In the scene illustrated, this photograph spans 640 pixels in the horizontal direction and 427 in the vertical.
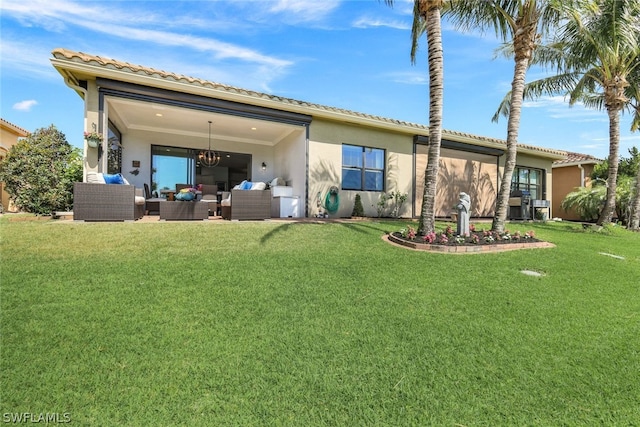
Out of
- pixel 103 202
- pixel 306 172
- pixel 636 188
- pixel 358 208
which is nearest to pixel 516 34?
pixel 358 208

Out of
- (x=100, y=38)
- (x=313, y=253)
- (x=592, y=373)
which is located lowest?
(x=592, y=373)

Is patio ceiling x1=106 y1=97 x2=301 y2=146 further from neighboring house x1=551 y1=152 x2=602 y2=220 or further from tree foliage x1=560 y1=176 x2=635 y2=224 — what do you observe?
neighboring house x1=551 y1=152 x2=602 y2=220

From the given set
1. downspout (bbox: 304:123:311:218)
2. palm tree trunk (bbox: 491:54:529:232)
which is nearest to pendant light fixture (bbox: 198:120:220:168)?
downspout (bbox: 304:123:311:218)

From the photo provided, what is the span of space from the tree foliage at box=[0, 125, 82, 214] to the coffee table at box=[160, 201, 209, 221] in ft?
8.81

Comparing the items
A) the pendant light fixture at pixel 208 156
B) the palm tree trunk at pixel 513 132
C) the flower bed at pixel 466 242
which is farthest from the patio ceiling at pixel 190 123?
the palm tree trunk at pixel 513 132

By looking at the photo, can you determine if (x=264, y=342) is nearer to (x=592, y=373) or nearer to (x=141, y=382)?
(x=141, y=382)

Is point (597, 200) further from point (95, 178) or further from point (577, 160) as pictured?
point (95, 178)

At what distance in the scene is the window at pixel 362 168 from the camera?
10695 mm

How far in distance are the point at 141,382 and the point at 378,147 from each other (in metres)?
10.5

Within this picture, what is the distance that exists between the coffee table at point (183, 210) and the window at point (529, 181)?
48.1ft

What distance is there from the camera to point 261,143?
12672 millimetres

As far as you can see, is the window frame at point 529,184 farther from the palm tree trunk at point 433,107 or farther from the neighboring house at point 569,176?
the palm tree trunk at point 433,107

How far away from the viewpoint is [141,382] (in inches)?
74.6

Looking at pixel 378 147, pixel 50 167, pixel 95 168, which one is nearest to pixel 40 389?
pixel 95 168
